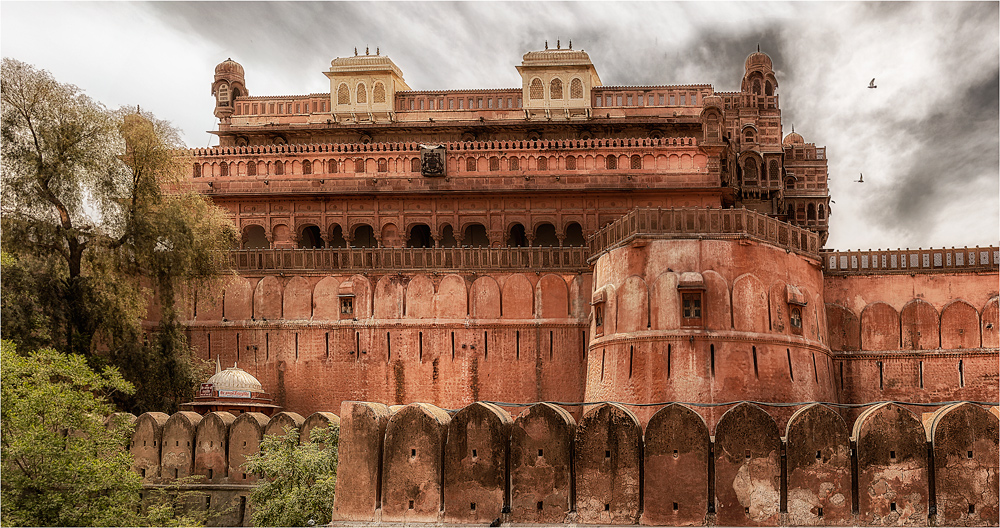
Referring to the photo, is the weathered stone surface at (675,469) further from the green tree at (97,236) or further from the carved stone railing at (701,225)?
the green tree at (97,236)

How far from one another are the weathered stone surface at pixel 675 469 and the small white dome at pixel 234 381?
45.2 feet

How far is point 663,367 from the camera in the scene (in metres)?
24.3

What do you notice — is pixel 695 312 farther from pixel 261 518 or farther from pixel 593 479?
pixel 261 518

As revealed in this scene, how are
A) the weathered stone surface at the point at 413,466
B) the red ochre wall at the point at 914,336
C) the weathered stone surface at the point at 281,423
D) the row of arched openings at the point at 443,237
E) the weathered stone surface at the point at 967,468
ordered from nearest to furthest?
the weathered stone surface at the point at 967,468 < the weathered stone surface at the point at 413,466 < the weathered stone surface at the point at 281,423 < the red ochre wall at the point at 914,336 < the row of arched openings at the point at 443,237

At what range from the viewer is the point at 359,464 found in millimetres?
17969

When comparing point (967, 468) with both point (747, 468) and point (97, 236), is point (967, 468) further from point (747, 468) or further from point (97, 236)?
point (97, 236)

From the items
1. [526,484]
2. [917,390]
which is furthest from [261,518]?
[917,390]

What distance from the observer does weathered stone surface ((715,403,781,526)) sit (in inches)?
674

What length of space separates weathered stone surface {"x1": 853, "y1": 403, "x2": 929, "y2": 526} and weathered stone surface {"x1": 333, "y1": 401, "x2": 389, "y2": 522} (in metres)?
8.30

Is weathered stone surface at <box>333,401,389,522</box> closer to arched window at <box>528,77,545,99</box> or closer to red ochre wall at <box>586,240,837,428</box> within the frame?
red ochre wall at <box>586,240,837,428</box>

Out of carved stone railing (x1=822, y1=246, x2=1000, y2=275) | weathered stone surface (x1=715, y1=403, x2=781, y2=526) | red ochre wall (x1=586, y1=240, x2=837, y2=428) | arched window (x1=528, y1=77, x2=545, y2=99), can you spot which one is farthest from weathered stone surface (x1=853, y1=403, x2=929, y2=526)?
arched window (x1=528, y1=77, x2=545, y2=99)

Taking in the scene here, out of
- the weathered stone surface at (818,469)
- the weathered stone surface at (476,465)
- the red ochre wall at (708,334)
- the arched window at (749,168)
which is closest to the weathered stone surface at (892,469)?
the weathered stone surface at (818,469)

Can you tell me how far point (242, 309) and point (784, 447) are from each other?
766 inches

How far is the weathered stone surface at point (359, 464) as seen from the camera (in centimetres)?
1783
